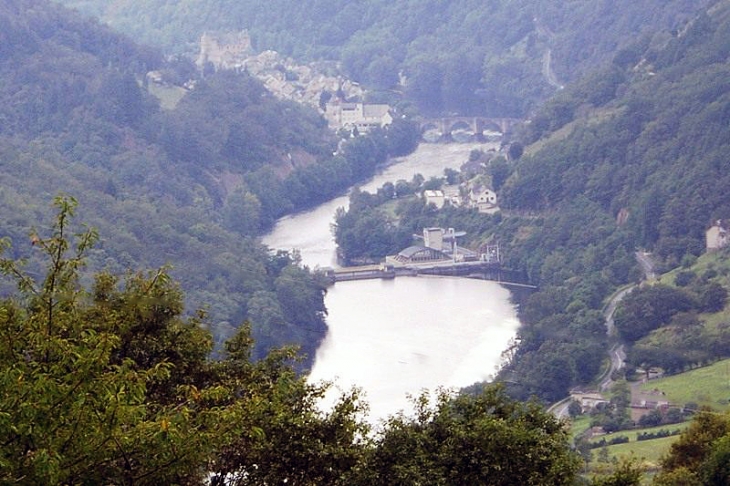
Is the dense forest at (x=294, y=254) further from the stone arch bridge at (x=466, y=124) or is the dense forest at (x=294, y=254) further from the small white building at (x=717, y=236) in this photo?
the stone arch bridge at (x=466, y=124)

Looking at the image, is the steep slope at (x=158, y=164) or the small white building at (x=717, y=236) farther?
the small white building at (x=717, y=236)

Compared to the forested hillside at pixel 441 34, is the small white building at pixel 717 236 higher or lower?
lower

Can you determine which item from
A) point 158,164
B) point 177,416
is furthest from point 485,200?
point 177,416

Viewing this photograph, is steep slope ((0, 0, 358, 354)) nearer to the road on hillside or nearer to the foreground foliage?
Result: the road on hillside

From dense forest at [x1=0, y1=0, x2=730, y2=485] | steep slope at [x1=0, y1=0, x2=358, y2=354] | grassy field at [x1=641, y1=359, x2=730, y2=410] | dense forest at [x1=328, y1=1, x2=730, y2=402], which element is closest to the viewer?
dense forest at [x1=0, y1=0, x2=730, y2=485]

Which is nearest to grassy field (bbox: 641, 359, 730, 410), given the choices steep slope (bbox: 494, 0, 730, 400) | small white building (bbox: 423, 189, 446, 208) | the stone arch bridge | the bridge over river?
steep slope (bbox: 494, 0, 730, 400)

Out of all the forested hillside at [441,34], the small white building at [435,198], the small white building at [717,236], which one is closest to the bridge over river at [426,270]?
the small white building at [435,198]

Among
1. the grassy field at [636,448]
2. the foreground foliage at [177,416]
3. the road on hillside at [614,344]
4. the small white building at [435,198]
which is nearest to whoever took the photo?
the foreground foliage at [177,416]
